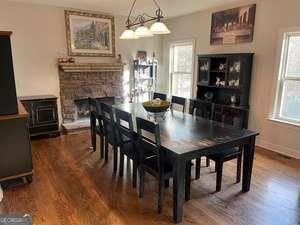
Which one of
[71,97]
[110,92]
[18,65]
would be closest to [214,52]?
[110,92]

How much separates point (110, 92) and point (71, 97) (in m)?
0.95

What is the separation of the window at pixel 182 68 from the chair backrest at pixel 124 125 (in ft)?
10.3

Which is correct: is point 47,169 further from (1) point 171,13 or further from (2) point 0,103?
(1) point 171,13

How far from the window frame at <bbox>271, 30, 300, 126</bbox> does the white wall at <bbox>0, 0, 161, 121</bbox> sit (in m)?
4.03

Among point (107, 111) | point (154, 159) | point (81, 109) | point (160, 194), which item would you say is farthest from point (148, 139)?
point (81, 109)

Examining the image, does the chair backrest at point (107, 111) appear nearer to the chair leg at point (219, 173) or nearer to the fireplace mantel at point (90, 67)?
the chair leg at point (219, 173)

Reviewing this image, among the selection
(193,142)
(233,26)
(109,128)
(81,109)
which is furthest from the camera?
(81,109)

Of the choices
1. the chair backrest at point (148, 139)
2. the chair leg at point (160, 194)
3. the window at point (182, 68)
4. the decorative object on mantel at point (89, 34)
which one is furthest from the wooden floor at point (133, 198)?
the window at point (182, 68)

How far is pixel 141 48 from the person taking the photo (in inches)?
237

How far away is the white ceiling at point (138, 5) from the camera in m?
4.39

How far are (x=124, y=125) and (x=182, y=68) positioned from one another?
351cm

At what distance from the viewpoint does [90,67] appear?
5211mm

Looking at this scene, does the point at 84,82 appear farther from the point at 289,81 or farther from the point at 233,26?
the point at 289,81

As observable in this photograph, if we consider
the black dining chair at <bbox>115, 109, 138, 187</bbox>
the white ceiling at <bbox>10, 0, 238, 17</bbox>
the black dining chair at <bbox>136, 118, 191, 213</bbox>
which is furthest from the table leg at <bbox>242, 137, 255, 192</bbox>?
the white ceiling at <bbox>10, 0, 238, 17</bbox>
